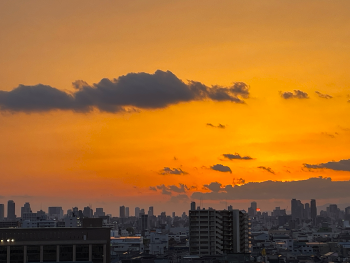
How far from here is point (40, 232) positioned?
331 ft

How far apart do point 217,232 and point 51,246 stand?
7980 cm

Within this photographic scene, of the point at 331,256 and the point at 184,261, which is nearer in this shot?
the point at 184,261

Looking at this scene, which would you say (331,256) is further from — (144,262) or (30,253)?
(30,253)

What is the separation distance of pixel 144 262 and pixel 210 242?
106 ft

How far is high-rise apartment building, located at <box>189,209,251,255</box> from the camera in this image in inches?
6614

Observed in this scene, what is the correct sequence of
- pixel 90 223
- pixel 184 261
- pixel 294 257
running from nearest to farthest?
pixel 90 223, pixel 184 261, pixel 294 257

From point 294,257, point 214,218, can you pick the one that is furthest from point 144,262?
point 294,257

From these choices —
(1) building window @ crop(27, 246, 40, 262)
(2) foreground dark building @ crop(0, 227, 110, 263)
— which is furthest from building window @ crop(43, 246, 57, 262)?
(1) building window @ crop(27, 246, 40, 262)

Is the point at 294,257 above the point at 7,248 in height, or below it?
below

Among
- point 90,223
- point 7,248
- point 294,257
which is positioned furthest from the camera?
point 294,257

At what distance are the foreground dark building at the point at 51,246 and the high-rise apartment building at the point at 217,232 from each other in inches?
2803

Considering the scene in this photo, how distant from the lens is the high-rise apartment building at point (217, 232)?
551ft

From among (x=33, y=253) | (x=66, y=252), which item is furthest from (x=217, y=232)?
(x=33, y=253)

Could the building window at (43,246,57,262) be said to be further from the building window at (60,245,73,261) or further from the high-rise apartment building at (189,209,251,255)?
the high-rise apartment building at (189,209,251,255)
